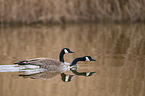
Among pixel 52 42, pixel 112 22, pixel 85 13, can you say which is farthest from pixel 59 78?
pixel 112 22

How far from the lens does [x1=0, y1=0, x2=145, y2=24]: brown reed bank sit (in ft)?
56.5

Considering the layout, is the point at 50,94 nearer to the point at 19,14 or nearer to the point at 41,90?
the point at 41,90

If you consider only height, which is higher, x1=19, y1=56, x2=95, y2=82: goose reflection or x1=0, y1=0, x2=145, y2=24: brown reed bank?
x1=0, y1=0, x2=145, y2=24: brown reed bank

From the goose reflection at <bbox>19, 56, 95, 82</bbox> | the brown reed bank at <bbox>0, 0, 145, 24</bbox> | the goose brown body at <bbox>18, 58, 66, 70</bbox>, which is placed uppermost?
the brown reed bank at <bbox>0, 0, 145, 24</bbox>

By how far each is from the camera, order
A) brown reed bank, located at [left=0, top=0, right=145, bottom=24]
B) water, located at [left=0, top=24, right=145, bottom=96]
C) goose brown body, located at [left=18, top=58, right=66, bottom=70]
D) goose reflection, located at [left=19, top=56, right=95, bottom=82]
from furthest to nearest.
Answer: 1. brown reed bank, located at [left=0, top=0, right=145, bottom=24]
2. goose brown body, located at [left=18, top=58, right=66, bottom=70]
3. goose reflection, located at [left=19, top=56, right=95, bottom=82]
4. water, located at [left=0, top=24, right=145, bottom=96]

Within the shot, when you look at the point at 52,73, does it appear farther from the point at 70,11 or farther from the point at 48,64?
the point at 70,11

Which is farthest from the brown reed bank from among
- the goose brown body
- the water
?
the goose brown body

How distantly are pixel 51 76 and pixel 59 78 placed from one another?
0.27 meters

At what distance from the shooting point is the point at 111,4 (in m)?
19.3

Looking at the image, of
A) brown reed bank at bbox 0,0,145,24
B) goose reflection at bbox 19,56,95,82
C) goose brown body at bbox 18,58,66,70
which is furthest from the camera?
brown reed bank at bbox 0,0,145,24

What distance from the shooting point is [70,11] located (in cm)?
1820

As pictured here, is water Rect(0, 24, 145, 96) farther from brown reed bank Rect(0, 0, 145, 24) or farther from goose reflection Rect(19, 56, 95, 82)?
brown reed bank Rect(0, 0, 145, 24)

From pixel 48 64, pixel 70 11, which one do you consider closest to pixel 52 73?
pixel 48 64

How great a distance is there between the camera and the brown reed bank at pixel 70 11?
56.5 ft
